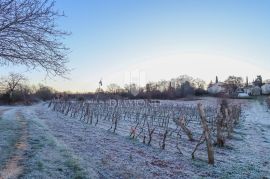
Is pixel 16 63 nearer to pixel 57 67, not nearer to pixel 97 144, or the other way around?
pixel 57 67

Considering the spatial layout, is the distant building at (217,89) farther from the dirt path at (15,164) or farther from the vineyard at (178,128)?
the dirt path at (15,164)

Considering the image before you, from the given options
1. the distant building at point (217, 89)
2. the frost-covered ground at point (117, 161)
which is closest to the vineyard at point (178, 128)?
the frost-covered ground at point (117, 161)

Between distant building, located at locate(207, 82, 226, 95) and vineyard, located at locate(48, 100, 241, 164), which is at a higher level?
distant building, located at locate(207, 82, 226, 95)

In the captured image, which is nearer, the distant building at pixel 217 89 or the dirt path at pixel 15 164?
the dirt path at pixel 15 164

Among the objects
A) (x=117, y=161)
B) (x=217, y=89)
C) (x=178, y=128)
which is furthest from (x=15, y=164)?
(x=217, y=89)

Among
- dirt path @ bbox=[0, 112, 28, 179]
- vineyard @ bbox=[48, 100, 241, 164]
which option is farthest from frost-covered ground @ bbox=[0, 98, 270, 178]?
vineyard @ bbox=[48, 100, 241, 164]

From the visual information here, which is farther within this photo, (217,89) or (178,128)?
(217,89)

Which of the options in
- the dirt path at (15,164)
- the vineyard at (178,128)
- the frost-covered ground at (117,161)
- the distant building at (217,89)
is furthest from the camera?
the distant building at (217,89)

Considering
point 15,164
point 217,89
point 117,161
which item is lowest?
point 117,161

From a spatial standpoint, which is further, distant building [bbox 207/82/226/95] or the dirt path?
distant building [bbox 207/82/226/95]

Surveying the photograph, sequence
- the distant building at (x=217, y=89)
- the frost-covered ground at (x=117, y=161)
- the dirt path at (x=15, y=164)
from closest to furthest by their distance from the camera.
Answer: the dirt path at (x=15, y=164) < the frost-covered ground at (x=117, y=161) < the distant building at (x=217, y=89)

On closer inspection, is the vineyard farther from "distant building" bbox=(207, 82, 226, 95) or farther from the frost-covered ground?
"distant building" bbox=(207, 82, 226, 95)

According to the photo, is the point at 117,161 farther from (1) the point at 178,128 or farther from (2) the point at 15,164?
(1) the point at 178,128

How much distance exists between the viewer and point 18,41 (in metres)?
14.5
